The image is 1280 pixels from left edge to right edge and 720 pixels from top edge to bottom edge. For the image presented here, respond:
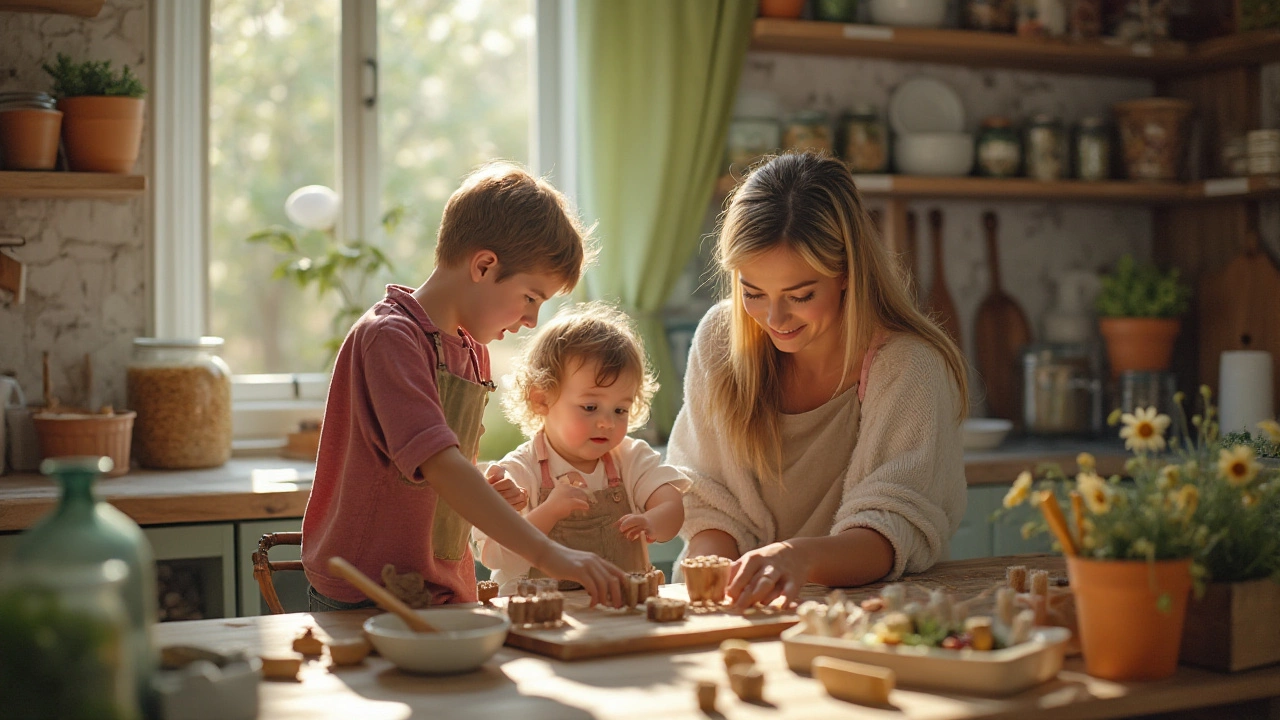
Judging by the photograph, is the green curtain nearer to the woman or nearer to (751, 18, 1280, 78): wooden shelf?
(751, 18, 1280, 78): wooden shelf

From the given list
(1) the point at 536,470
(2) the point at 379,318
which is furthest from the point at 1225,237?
(2) the point at 379,318

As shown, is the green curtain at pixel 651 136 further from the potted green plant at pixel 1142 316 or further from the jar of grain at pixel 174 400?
the potted green plant at pixel 1142 316

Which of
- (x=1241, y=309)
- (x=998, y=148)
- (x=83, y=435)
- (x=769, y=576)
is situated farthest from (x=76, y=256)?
(x=1241, y=309)

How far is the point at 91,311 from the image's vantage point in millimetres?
2984

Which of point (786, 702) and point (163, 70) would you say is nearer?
point (786, 702)

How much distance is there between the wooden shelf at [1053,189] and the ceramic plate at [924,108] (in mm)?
210

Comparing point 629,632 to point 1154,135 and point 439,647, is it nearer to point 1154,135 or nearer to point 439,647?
point 439,647

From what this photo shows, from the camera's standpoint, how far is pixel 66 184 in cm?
272

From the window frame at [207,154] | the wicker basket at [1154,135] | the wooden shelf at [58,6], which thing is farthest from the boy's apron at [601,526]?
the wicker basket at [1154,135]

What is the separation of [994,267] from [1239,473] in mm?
2650

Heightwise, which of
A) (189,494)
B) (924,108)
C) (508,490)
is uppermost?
(924,108)

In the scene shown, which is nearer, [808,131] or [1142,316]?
[808,131]

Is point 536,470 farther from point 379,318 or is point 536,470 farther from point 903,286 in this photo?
point 903,286

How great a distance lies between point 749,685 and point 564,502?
0.81 metres
